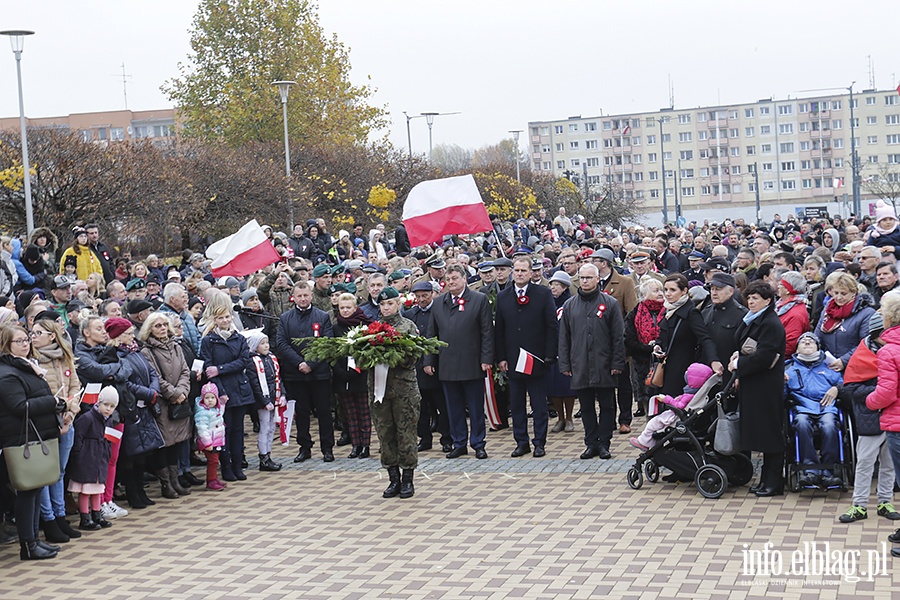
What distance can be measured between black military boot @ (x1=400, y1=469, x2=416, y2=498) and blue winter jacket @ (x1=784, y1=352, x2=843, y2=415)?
359 centimetres

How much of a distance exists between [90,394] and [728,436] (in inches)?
226

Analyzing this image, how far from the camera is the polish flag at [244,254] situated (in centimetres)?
1653

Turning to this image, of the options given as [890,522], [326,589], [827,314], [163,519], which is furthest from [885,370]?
[163,519]

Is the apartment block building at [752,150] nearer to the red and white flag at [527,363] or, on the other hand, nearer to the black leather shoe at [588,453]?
the red and white flag at [527,363]

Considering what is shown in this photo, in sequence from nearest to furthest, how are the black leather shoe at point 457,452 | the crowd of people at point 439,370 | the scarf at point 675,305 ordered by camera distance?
the crowd of people at point 439,370, the scarf at point 675,305, the black leather shoe at point 457,452

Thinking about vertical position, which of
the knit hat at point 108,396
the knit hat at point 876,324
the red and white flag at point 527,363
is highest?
the knit hat at point 876,324

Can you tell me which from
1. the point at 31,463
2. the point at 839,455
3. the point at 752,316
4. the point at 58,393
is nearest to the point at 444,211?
the point at 752,316

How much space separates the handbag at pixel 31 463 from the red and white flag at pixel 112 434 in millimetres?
956

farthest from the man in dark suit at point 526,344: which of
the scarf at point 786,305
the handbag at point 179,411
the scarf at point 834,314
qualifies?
the handbag at point 179,411

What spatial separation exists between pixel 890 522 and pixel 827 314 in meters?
2.29

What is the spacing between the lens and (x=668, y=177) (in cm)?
12900

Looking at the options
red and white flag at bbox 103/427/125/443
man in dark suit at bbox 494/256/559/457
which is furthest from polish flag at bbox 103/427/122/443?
man in dark suit at bbox 494/256/559/457

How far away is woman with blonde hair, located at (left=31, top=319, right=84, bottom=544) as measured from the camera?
9719 millimetres

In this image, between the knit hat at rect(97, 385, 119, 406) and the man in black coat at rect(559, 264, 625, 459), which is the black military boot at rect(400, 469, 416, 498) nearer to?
the man in black coat at rect(559, 264, 625, 459)
